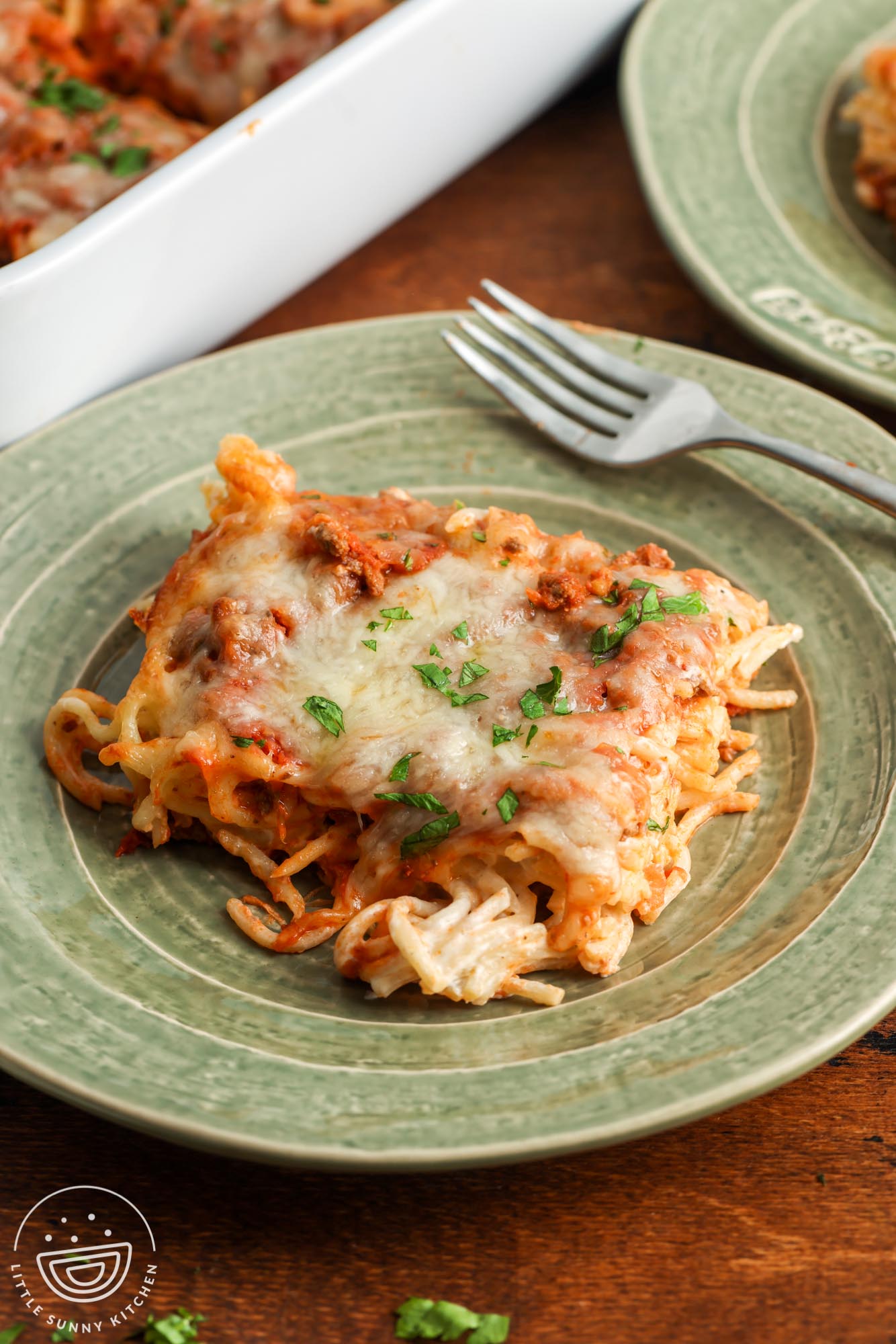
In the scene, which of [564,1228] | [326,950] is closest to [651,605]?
[326,950]

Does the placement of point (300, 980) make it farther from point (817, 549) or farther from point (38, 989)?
point (817, 549)

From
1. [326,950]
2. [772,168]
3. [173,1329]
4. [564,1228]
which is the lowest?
[173,1329]

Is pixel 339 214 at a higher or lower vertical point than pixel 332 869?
higher

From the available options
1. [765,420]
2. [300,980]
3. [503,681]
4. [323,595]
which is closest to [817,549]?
[765,420]

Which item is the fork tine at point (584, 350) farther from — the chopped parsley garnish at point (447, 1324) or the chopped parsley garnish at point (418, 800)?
the chopped parsley garnish at point (447, 1324)

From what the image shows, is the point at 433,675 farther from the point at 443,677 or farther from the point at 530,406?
the point at 530,406

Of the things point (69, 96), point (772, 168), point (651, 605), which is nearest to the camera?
point (651, 605)
